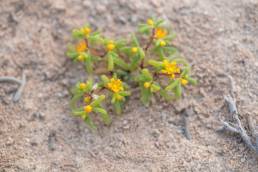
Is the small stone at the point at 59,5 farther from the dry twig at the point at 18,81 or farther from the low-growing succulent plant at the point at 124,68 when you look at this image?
the dry twig at the point at 18,81

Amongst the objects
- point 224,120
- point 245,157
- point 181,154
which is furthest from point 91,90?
point 245,157

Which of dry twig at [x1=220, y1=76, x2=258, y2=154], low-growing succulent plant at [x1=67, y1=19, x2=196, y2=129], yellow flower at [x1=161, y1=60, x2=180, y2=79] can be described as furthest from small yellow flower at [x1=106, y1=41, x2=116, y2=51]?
dry twig at [x1=220, y1=76, x2=258, y2=154]

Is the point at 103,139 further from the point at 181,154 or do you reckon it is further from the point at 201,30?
the point at 201,30

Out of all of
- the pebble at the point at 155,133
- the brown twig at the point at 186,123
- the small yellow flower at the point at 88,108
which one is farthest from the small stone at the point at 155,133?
the small yellow flower at the point at 88,108

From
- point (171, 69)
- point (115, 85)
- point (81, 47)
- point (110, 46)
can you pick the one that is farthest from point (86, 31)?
point (171, 69)

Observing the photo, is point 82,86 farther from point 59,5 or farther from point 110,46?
point 59,5

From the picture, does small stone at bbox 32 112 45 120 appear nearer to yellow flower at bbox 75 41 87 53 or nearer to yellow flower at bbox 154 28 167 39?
yellow flower at bbox 75 41 87 53

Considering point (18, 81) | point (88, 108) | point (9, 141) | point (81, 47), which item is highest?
point (81, 47)
